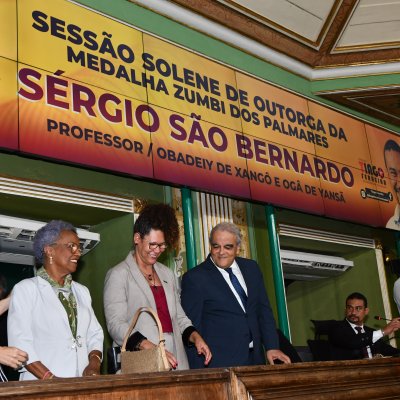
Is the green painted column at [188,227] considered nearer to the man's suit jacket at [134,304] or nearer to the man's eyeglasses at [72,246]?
the man's suit jacket at [134,304]

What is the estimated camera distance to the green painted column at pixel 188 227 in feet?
18.4

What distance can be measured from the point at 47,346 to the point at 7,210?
8.49 ft

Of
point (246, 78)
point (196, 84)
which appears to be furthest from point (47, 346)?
point (246, 78)

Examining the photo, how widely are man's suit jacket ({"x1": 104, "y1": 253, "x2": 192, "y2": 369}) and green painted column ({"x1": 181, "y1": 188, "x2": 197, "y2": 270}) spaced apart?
81.4 inches

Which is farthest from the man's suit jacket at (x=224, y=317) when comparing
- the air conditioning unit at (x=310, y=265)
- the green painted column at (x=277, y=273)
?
the air conditioning unit at (x=310, y=265)

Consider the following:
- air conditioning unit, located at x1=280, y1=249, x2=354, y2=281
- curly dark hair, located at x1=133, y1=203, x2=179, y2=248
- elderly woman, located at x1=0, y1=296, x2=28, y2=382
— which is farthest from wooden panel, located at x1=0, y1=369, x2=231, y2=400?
air conditioning unit, located at x1=280, y1=249, x2=354, y2=281

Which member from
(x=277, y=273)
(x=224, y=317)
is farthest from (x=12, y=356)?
(x=277, y=273)

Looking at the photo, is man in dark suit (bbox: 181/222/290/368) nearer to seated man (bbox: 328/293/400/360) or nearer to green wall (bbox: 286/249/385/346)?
seated man (bbox: 328/293/400/360)

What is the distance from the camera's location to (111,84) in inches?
200

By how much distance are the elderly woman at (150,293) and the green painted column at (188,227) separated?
76.4 inches

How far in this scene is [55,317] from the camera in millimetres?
3004

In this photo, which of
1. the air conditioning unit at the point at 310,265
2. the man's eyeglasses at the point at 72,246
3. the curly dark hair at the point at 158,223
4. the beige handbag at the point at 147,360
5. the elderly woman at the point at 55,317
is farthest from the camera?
the air conditioning unit at the point at 310,265

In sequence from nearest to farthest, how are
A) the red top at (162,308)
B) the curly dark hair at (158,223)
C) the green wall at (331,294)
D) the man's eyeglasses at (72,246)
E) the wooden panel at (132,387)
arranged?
1. the wooden panel at (132,387)
2. the man's eyeglasses at (72,246)
3. the red top at (162,308)
4. the curly dark hair at (158,223)
5. the green wall at (331,294)

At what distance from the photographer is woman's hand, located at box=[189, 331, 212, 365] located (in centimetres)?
323
